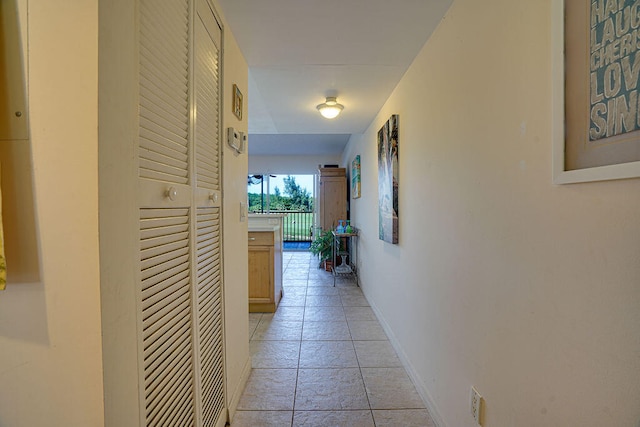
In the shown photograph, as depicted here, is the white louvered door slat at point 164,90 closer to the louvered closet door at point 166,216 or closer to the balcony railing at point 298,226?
the louvered closet door at point 166,216

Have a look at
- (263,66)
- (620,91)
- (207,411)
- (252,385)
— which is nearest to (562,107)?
(620,91)

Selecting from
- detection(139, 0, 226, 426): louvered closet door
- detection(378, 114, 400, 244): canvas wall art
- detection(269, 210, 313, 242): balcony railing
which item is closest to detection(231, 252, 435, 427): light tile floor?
detection(139, 0, 226, 426): louvered closet door

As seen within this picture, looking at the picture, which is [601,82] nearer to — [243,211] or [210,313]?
[210,313]

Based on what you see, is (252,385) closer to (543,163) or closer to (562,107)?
(543,163)

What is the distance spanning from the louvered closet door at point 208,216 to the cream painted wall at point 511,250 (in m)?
1.12

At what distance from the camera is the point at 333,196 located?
569 centimetres

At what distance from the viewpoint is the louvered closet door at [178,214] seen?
770 millimetres

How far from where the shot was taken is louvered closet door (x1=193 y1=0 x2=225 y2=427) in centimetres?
114

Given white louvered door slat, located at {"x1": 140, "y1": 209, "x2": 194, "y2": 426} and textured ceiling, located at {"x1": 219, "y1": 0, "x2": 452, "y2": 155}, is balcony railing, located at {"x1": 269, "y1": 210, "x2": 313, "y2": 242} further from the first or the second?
white louvered door slat, located at {"x1": 140, "y1": 209, "x2": 194, "y2": 426}

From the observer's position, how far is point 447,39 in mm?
1400

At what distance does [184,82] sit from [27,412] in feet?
3.28

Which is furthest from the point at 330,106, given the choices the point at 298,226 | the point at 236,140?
the point at 298,226

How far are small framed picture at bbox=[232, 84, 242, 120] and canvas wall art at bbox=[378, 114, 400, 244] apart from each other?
121 cm

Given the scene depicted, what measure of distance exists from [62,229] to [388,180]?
86.1 inches
